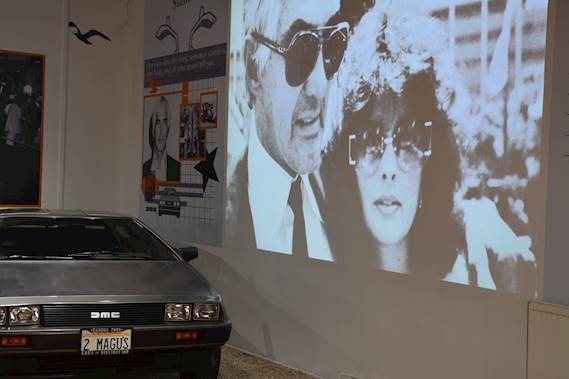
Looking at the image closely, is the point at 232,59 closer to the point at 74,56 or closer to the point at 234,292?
the point at 234,292

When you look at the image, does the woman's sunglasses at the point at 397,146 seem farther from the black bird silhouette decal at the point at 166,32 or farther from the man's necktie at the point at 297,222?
the black bird silhouette decal at the point at 166,32

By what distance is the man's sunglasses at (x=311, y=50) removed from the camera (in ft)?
18.5

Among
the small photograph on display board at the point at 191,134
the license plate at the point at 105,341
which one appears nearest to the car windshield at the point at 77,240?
the license plate at the point at 105,341

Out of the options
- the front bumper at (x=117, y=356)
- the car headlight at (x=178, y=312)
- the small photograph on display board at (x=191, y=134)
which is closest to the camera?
the front bumper at (x=117, y=356)

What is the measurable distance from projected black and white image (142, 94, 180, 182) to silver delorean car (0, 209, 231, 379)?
284 centimetres

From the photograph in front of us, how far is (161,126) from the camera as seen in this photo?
8398mm

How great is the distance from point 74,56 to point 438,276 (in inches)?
256

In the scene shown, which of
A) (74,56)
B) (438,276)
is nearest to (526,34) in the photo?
(438,276)

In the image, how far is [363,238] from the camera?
534 centimetres

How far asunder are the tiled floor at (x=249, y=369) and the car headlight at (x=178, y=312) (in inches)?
43.5

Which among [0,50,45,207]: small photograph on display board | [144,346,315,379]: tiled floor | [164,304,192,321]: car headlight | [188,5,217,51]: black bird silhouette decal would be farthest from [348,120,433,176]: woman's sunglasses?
[0,50,45,207]: small photograph on display board

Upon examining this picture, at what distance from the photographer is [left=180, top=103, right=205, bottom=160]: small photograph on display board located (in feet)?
24.5

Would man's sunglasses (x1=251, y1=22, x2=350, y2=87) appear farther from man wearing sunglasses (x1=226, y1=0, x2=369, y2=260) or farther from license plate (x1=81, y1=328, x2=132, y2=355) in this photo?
license plate (x1=81, y1=328, x2=132, y2=355)

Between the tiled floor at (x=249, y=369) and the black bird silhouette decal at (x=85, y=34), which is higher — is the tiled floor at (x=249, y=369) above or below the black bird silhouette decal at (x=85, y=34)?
below
